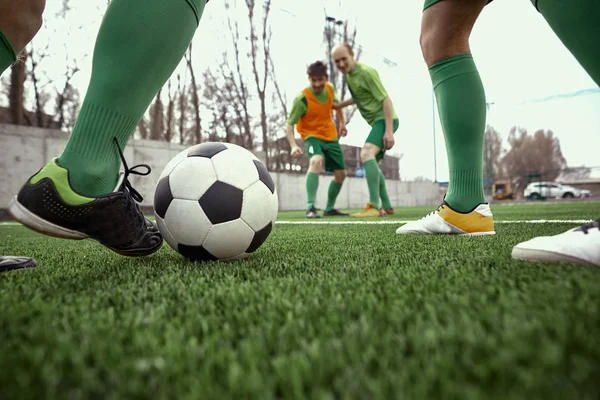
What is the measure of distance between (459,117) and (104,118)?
163 cm

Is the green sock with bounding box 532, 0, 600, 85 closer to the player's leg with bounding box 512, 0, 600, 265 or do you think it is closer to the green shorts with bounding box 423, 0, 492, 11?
the player's leg with bounding box 512, 0, 600, 265

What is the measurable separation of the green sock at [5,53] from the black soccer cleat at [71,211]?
39 cm

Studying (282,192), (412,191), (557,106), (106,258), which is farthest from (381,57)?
(106,258)

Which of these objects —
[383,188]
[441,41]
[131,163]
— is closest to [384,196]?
[383,188]

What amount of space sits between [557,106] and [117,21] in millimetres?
31363

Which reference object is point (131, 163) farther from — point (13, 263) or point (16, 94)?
point (13, 263)

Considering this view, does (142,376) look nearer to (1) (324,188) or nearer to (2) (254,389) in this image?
(2) (254,389)

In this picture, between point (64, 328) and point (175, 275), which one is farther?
point (175, 275)

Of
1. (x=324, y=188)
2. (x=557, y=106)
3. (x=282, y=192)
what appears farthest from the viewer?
(x=557, y=106)

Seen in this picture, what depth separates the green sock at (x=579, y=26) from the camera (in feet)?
3.47

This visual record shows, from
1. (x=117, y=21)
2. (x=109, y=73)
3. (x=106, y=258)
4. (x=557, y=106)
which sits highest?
(x=557, y=106)

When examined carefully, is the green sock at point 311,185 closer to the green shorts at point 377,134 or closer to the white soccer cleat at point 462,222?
the green shorts at point 377,134

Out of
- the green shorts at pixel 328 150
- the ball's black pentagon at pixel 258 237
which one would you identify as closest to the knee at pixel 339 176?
the green shorts at pixel 328 150

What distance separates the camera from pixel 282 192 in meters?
14.2
